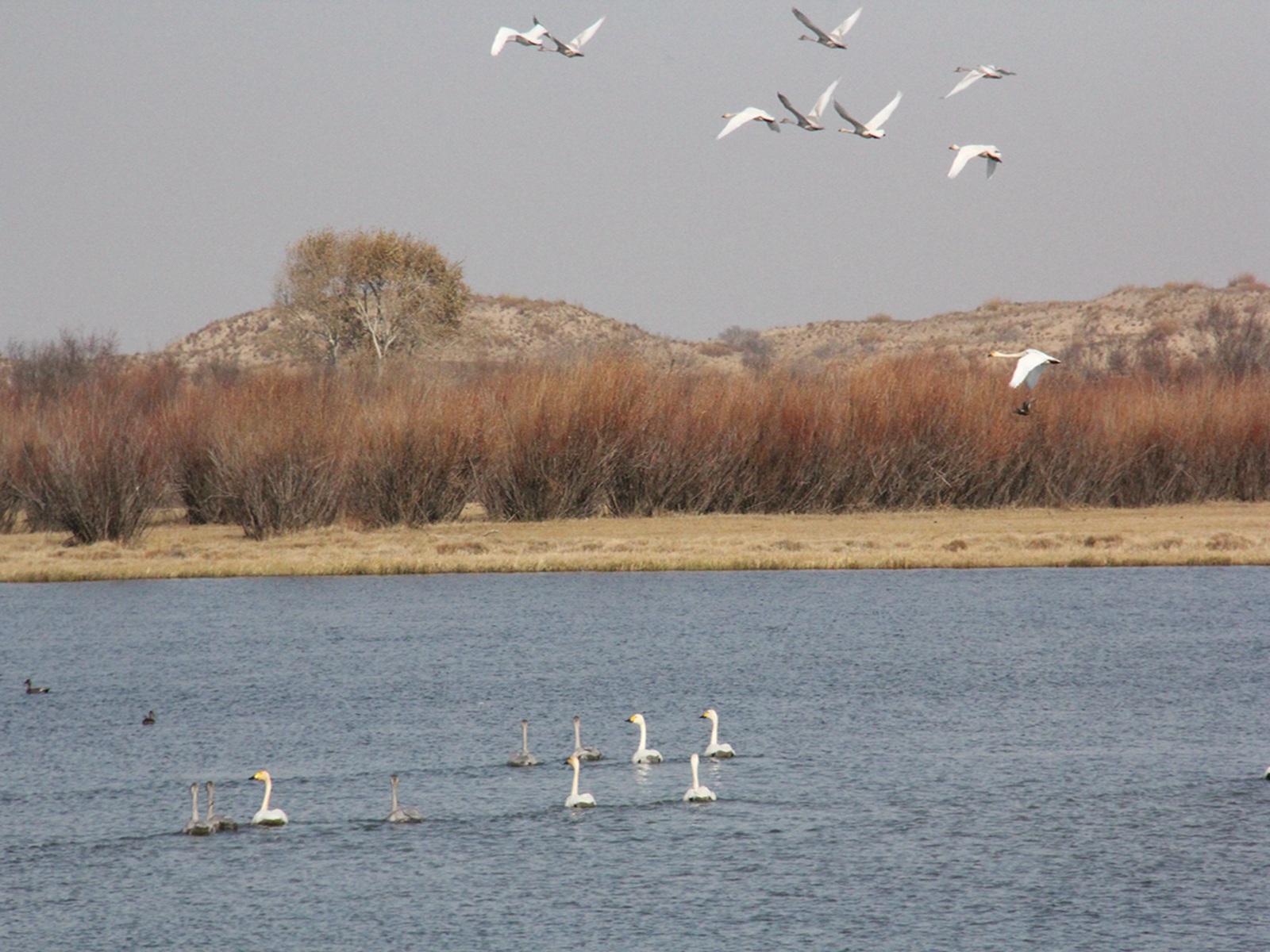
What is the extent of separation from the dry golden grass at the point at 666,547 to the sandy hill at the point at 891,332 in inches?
1602

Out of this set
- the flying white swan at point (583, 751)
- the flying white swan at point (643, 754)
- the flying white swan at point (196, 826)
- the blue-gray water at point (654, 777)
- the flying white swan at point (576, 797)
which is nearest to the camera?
the blue-gray water at point (654, 777)

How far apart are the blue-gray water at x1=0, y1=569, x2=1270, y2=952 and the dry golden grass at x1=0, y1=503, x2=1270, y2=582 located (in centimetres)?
454

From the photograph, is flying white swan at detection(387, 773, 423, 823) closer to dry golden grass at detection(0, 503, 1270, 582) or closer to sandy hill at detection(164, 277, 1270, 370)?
dry golden grass at detection(0, 503, 1270, 582)

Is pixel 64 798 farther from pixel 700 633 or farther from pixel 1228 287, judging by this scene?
pixel 1228 287

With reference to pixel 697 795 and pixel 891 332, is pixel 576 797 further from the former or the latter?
pixel 891 332

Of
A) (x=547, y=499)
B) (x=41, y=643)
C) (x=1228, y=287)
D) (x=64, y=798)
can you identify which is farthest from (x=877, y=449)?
(x=1228, y=287)

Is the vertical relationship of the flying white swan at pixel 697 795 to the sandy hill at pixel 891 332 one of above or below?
below

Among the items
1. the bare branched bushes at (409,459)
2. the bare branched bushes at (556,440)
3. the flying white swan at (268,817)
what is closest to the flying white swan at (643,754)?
the flying white swan at (268,817)

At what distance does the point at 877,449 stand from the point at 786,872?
30134mm

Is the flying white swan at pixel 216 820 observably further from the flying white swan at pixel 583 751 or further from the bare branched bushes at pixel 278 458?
the bare branched bushes at pixel 278 458

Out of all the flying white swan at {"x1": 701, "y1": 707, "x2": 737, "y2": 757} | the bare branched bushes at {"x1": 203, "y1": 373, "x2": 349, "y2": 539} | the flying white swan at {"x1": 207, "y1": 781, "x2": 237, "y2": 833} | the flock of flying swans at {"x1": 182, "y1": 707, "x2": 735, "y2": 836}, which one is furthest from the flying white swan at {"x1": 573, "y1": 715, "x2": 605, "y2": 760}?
the bare branched bushes at {"x1": 203, "y1": 373, "x2": 349, "y2": 539}

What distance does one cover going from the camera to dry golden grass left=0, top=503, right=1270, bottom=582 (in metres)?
31.9

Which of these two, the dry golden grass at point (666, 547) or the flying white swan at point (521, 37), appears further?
the dry golden grass at point (666, 547)

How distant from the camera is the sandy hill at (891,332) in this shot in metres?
89.9
